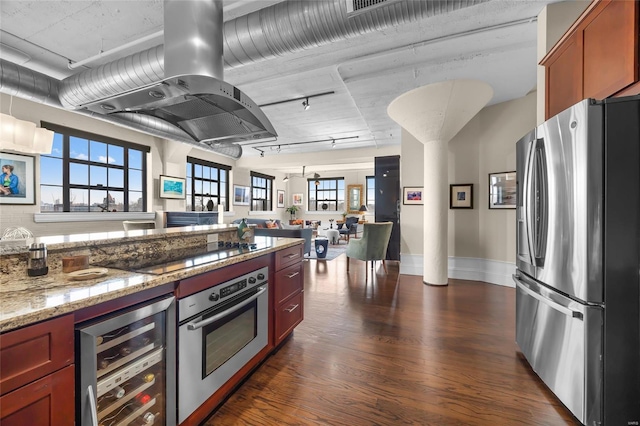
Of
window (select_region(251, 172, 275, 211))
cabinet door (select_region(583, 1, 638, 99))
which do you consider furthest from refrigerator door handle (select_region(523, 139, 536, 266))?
window (select_region(251, 172, 275, 211))

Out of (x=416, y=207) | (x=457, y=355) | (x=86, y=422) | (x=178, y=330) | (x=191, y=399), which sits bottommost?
(x=457, y=355)

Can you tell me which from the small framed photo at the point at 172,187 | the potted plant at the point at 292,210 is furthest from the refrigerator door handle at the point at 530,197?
the potted plant at the point at 292,210

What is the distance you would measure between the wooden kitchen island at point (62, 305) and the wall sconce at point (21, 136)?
2.29m

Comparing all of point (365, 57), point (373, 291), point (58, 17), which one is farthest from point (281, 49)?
point (373, 291)

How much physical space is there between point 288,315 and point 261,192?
9.23 meters

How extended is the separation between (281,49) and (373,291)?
3285mm

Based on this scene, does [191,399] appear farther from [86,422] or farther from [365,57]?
[365,57]

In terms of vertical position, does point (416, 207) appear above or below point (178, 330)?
above

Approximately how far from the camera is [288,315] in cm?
241

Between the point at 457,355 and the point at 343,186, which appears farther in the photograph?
the point at 343,186

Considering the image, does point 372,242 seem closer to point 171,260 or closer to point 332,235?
point 332,235

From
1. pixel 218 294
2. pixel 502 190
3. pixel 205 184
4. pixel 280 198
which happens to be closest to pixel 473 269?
pixel 502 190

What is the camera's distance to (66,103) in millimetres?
3174

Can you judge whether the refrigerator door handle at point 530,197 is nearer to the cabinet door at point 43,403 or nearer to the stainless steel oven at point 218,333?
the stainless steel oven at point 218,333
